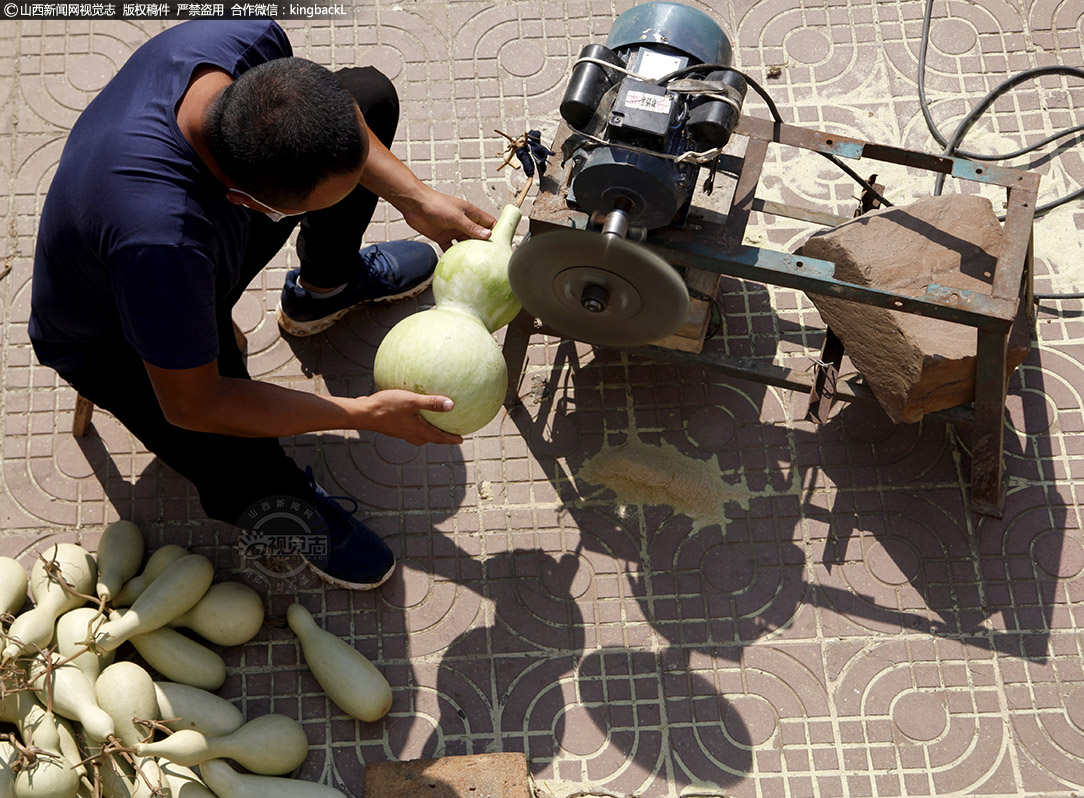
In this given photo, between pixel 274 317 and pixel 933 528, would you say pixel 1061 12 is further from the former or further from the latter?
pixel 274 317

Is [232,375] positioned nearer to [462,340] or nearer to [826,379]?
[462,340]

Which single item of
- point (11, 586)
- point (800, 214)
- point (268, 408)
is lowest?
point (11, 586)

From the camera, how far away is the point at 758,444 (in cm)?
379

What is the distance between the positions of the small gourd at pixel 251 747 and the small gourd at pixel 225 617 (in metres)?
0.29

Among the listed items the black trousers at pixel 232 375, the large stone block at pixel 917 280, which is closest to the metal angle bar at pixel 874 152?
the large stone block at pixel 917 280

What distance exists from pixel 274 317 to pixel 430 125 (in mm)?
1063

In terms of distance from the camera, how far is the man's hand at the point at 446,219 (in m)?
3.27

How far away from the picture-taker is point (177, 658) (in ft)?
10.8

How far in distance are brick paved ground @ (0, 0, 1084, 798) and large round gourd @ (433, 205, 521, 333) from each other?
0.81 meters

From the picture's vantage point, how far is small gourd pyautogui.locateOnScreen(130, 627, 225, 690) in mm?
3277

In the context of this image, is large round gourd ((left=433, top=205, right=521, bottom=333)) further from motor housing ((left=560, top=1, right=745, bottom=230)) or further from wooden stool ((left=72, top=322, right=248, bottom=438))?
Answer: wooden stool ((left=72, top=322, right=248, bottom=438))

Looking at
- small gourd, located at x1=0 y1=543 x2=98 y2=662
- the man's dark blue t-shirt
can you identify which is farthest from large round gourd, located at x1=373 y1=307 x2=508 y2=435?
small gourd, located at x1=0 y1=543 x2=98 y2=662

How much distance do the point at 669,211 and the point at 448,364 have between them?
2.45 ft

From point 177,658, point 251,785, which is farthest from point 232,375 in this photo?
point 251,785
